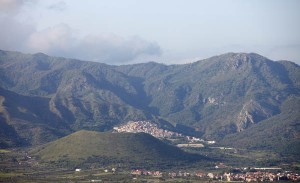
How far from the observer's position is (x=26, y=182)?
636 feet

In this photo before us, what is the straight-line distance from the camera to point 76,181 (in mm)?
198125

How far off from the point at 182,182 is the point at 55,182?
3975 cm

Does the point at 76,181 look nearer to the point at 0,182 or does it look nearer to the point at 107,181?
the point at 107,181

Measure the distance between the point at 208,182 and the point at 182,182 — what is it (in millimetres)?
8309

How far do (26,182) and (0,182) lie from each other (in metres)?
8.83

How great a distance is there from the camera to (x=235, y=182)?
19988cm

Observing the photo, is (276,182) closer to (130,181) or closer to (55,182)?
(130,181)

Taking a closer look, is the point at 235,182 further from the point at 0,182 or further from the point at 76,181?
the point at 0,182

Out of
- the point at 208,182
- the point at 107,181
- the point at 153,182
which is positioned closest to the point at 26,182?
the point at 107,181

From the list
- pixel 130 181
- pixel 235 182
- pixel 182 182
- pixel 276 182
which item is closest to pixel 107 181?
pixel 130 181

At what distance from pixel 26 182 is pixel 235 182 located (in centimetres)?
6554

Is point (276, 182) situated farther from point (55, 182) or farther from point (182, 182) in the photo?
point (55, 182)

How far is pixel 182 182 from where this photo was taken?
199000 millimetres

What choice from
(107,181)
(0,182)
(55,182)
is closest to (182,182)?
(107,181)
